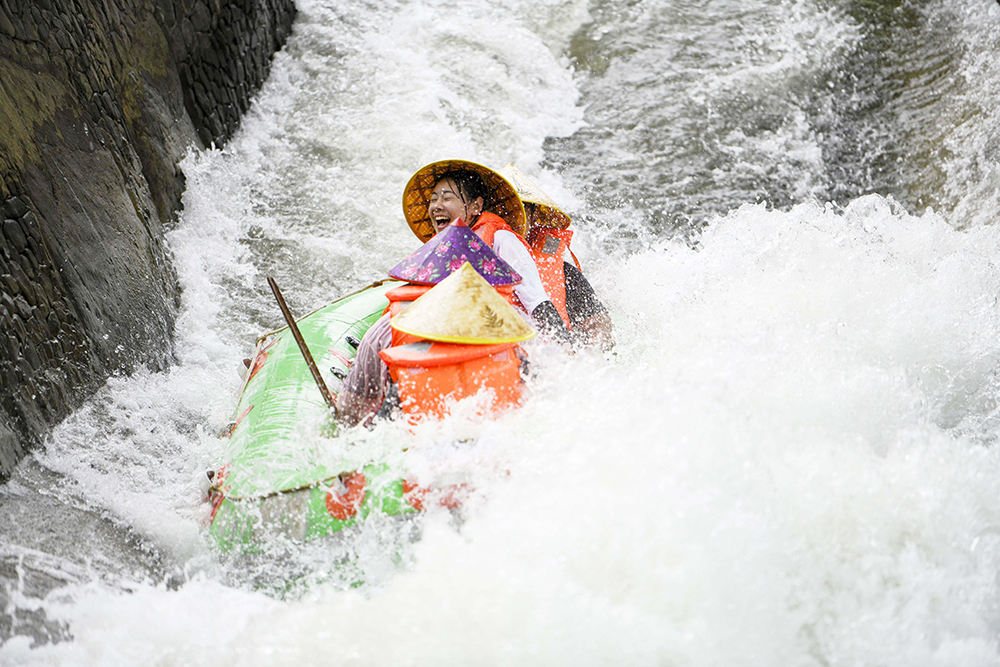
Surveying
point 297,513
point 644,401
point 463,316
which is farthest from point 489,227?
point 297,513

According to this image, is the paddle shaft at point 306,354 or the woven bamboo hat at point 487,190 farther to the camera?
the woven bamboo hat at point 487,190

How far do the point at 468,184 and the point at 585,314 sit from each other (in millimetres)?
801

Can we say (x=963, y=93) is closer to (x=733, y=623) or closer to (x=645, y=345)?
(x=645, y=345)

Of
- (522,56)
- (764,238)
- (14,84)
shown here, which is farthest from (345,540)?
(522,56)

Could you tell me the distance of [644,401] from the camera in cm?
245

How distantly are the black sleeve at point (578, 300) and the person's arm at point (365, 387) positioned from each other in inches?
35.8

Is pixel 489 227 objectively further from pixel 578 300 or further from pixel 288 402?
pixel 288 402

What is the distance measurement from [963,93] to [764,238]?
8.49 ft

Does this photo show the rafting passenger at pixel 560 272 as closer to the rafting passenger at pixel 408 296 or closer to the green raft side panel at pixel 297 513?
the rafting passenger at pixel 408 296

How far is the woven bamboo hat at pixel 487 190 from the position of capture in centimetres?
343

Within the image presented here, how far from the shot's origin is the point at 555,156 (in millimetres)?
5988

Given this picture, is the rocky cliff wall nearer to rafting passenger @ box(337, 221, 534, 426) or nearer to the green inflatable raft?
the green inflatable raft

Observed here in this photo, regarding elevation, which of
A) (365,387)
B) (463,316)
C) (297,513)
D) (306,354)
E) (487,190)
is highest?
(487,190)

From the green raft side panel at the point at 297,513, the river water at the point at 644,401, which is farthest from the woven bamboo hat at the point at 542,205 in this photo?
the green raft side panel at the point at 297,513
